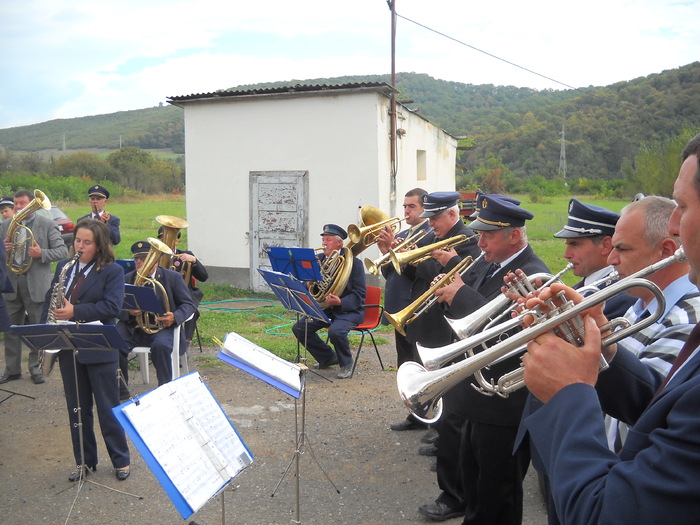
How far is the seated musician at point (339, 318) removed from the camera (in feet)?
25.3

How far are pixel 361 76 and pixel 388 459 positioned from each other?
2544 inches

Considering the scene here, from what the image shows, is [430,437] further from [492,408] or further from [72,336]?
[72,336]

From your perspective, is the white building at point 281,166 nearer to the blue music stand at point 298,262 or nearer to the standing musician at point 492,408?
the blue music stand at point 298,262

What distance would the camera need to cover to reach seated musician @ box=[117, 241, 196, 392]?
6.41m

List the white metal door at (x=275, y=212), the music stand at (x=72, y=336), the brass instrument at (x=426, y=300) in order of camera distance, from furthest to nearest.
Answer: the white metal door at (x=275, y=212)
the music stand at (x=72, y=336)
the brass instrument at (x=426, y=300)

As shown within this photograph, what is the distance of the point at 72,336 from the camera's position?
4547mm

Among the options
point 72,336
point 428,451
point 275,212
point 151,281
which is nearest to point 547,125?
point 275,212

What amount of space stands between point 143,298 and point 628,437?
5.52 metres

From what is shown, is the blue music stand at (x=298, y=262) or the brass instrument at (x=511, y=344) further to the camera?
the blue music stand at (x=298, y=262)

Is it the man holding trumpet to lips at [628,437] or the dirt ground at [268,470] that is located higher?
the man holding trumpet to lips at [628,437]

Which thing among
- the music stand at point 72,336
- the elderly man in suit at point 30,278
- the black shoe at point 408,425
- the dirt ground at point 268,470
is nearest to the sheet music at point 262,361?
the dirt ground at point 268,470

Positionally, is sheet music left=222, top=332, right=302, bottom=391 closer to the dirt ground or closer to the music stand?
the dirt ground

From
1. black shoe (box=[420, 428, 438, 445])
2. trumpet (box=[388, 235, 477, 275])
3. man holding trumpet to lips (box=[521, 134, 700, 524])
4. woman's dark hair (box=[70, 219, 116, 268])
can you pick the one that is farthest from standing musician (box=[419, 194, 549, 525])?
woman's dark hair (box=[70, 219, 116, 268])

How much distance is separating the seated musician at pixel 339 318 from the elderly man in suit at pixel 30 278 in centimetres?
321
